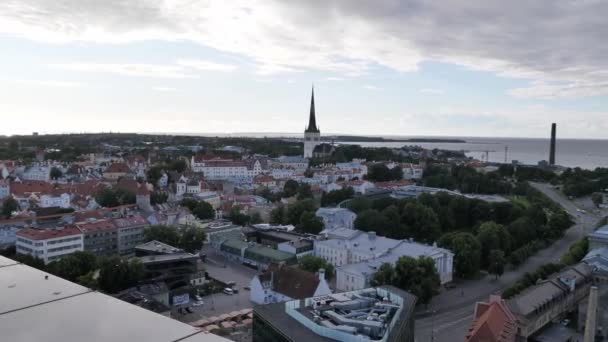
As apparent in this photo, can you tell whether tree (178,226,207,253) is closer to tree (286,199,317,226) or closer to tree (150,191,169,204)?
tree (286,199,317,226)

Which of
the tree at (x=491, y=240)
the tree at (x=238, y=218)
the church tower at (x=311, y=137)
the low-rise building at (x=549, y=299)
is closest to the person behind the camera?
the low-rise building at (x=549, y=299)

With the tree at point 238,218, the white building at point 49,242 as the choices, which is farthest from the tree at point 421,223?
the white building at point 49,242

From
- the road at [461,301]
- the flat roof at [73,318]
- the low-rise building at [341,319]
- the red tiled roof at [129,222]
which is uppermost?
the flat roof at [73,318]

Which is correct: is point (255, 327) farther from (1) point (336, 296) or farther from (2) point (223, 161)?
(2) point (223, 161)

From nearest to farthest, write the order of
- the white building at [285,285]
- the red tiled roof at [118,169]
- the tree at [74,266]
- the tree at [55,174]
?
the white building at [285,285]
the tree at [74,266]
the tree at [55,174]
the red tiled roof at [118,169]

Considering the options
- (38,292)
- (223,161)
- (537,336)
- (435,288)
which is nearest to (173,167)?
(223,161)

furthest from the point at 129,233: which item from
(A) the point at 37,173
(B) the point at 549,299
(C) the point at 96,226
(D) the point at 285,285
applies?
(A) the point at 37,173

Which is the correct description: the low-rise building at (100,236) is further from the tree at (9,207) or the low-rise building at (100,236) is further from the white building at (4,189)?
the white building at (4,189)
